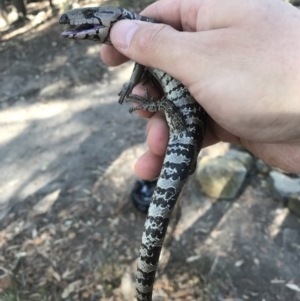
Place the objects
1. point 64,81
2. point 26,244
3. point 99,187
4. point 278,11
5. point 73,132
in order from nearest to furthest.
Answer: point 278,11 → point 26,244 → point 99,187 → point 73,132 → point 64,81

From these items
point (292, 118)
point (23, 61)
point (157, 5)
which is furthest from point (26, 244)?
point (23, 61)

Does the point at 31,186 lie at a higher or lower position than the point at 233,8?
lower

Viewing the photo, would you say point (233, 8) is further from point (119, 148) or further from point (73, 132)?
point (73, 132)

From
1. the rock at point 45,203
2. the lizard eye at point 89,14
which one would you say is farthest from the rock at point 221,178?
the lizard eye at point 89,14

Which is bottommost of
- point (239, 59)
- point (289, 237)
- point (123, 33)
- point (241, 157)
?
point (289, 237)

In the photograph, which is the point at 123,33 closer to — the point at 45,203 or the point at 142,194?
the point at 142,194

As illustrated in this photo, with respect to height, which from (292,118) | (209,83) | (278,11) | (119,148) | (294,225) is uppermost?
(278,11)

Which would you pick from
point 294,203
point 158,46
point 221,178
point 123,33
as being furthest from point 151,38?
Result: point 294,203

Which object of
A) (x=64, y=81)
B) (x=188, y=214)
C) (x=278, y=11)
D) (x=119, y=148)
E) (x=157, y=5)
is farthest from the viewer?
(x=64, y=81)
